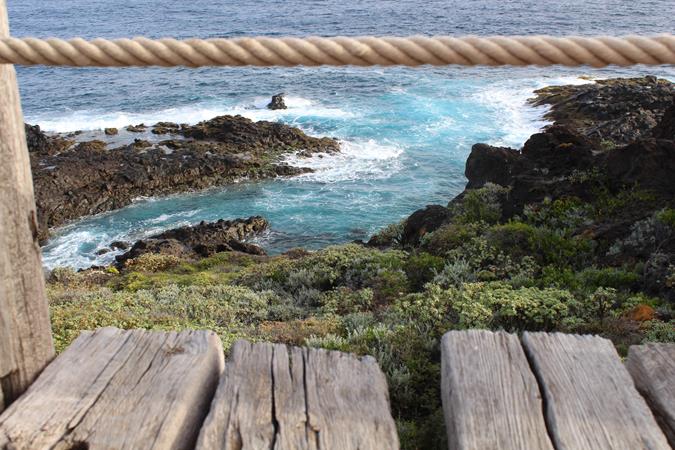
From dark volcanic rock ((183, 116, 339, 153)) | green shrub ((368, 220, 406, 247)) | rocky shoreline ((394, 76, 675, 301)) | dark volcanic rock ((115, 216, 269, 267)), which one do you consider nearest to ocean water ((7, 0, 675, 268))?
dark volcanic rock ((115, 216, 269, 267))

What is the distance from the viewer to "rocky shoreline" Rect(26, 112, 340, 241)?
24812mm

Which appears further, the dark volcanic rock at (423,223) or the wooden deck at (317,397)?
the dark volcanic rock at (423,223)

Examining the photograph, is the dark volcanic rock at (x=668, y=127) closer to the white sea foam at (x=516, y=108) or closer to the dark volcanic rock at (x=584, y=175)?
the dark volcanic rock at (x=584, y=175)

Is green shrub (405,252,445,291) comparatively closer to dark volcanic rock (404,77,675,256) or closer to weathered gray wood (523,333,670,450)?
dark volcanic rock (404,77,675,256)

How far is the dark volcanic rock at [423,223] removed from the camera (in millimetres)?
13859

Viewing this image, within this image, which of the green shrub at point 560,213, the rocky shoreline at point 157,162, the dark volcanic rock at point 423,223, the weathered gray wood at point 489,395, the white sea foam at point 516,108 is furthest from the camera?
the white sea foam at point 516,108

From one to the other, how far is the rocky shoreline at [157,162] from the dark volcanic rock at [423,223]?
13.9 metres

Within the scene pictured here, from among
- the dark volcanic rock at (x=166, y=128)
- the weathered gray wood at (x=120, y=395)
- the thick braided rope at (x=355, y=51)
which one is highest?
the thick braided rope at (x=355, y=51)

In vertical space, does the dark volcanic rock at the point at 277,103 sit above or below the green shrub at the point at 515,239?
below

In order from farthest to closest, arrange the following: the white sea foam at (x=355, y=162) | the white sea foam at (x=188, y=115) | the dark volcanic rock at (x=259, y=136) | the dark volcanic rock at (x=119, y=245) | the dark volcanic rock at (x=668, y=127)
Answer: the white sea foam at (x=188, y=115), the dark volcanic rock at (x=259, y=136), the white sea foam at (x=355, y=162), the dark volcanic rock at (x=119, y=245), the dark volcanic rock at (x=668, y=127)

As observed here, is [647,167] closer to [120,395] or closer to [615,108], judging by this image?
[120,395]

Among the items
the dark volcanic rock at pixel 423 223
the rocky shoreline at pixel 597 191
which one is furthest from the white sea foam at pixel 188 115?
the dark volcanic rock at pixel 423 223

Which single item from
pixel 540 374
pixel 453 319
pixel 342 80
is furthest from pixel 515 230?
pixel 342 80

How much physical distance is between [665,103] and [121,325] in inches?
1125
